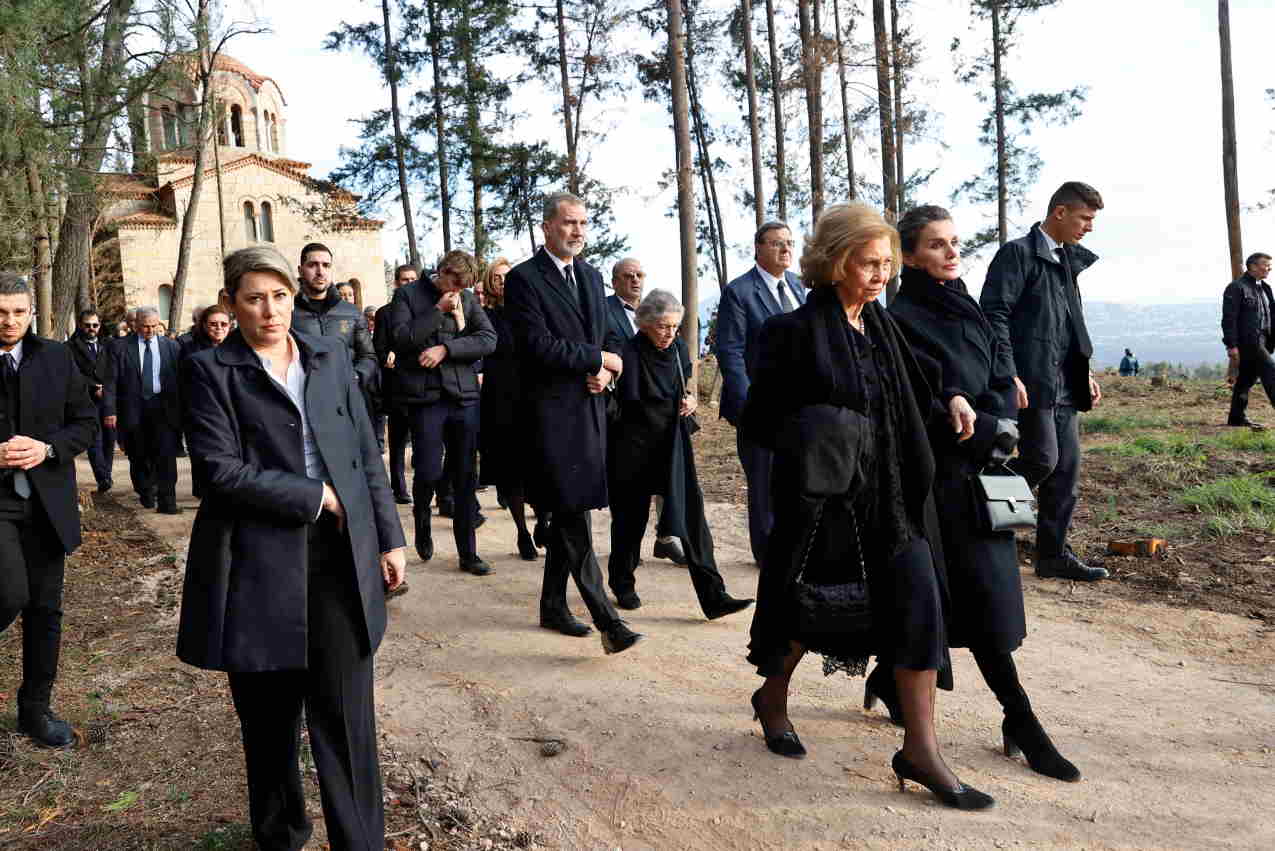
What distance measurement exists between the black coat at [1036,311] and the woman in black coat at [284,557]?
454 centimetres

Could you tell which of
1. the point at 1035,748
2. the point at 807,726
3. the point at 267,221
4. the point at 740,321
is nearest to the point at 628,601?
the point at 740,321

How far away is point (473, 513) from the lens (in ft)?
24.4

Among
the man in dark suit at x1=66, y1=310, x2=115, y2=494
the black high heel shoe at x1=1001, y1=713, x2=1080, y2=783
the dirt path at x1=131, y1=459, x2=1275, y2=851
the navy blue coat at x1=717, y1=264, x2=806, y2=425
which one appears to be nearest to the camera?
the dirt path at x1=131, y1=459, x2=1275, y2=851

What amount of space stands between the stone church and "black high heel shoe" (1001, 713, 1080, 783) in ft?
142

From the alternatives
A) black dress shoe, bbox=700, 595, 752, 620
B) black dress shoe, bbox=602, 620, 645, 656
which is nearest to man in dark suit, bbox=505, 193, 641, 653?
black dress shoe, bbox=602, 620, 645, 656

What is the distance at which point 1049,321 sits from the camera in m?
6.36

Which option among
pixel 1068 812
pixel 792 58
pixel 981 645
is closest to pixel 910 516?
pixel 981 645

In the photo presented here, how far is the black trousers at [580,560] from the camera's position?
5.14 m

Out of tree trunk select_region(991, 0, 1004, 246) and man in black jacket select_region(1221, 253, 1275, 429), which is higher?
tree trunk select_region(991, 0, 1004, 246)

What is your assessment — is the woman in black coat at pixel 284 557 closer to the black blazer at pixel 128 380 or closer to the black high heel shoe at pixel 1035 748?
the black high heel shoe at pixel 1035 748

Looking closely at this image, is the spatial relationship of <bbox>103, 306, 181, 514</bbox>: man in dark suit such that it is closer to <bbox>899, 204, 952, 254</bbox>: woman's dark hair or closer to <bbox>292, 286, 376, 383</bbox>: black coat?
<bbox>292, 286, 376, 383</bbox>: black coat

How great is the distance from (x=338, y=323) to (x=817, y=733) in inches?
192

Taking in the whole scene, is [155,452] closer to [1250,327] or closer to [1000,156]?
[1250,327]

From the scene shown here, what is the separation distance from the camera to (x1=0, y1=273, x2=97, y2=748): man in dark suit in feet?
13.8
